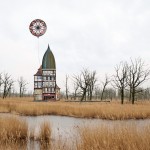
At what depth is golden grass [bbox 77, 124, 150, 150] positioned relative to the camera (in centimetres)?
616

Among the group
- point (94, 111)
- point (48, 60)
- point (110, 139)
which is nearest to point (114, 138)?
point (110, 139)

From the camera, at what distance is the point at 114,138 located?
268 inches

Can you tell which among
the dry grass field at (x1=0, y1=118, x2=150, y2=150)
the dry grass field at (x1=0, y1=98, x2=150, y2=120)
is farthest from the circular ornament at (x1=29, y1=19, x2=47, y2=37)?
the dry grass field at (x1=0, y1=118, x2=150, y2=150)

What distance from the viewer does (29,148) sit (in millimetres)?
9102

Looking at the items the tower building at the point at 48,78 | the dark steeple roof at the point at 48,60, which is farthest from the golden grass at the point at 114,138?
the dark steeple roof at the point at 48,60

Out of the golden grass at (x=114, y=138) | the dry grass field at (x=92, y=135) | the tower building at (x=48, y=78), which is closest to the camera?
the golden grass at (x=114, y=138)

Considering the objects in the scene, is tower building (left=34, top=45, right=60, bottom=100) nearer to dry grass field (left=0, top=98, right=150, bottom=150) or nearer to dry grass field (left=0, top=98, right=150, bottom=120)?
dry grass field (left=0, top=98, right=150, bottom=120)

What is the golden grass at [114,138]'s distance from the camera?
6.16m

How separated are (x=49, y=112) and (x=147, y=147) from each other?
63.1ft

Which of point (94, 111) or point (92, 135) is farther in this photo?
point (94, 111)

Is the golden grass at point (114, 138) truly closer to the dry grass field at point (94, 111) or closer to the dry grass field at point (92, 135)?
the dry grass field at point (92, 135)

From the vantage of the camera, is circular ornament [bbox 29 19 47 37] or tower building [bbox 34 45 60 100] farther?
tower building [bbox 34 45 60 100]

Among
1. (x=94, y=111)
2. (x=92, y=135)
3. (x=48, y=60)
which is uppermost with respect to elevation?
(x=48, y=60)

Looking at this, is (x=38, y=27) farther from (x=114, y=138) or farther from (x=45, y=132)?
(x=114, y=138)
